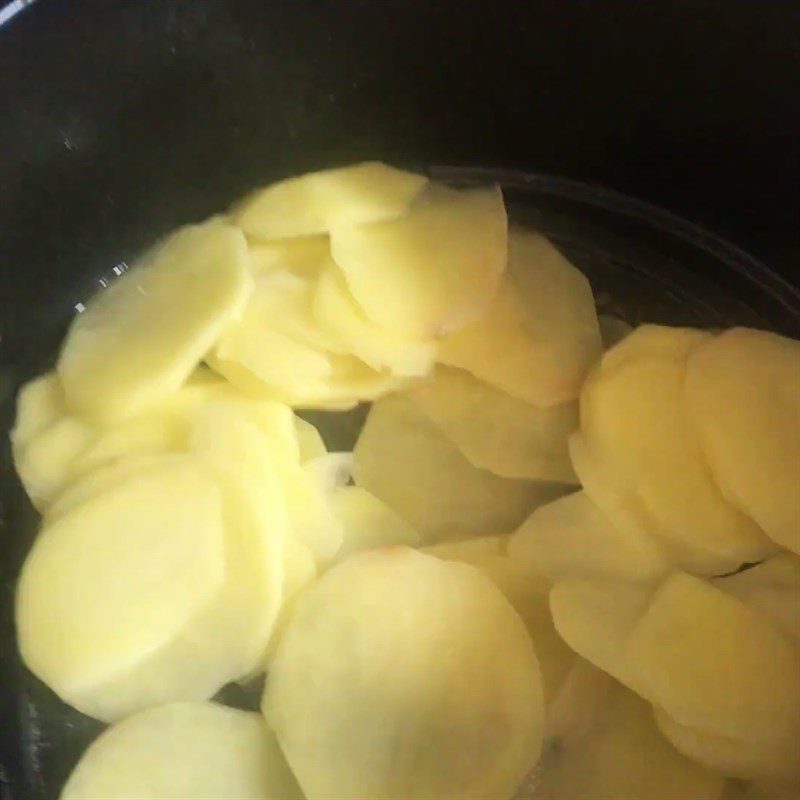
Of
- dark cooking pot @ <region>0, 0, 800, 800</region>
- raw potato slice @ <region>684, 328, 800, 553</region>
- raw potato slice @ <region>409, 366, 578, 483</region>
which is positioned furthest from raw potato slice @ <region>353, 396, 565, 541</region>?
dark cooking pot @ <region>0, 0, 800, 800</region>

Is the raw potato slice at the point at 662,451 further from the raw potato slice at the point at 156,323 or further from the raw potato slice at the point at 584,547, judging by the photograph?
the raw potato slice at the point at 156,323

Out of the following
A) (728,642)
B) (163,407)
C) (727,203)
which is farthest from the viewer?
(727,203)

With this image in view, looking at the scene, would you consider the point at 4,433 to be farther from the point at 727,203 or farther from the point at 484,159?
the point at 727,203

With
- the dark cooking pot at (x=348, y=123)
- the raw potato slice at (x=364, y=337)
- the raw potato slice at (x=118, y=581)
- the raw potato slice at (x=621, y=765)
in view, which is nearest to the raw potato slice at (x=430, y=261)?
the raw potato slice at (x=364, y=337)

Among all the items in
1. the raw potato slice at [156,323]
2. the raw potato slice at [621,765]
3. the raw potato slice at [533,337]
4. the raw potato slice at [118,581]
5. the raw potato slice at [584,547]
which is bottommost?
the raw potato slice at [621,765]

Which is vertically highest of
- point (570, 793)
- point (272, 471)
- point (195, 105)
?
point (195, 105)

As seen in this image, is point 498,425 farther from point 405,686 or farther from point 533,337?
point 405,686

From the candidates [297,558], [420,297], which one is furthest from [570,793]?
[420,297]
